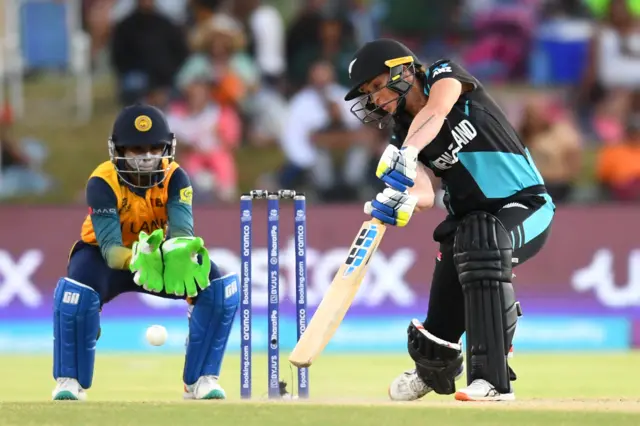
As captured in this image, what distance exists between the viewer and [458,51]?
1320 cm

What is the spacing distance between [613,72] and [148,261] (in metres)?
8.11

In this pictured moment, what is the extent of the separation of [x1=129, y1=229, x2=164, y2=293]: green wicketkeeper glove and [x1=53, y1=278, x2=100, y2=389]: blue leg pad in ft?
1.00

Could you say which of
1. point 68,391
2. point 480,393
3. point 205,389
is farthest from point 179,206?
point 480,393

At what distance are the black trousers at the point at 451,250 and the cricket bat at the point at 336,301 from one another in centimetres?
52

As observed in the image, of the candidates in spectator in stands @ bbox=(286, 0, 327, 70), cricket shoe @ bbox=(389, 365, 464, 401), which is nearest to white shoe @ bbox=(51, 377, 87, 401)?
cricket shoe @ bbox=(389, 365, 464, 401)

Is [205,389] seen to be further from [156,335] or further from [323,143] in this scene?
[323,143]

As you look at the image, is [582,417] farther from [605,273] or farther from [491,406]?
[605,273]

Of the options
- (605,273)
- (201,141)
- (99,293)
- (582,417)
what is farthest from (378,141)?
(582,417)

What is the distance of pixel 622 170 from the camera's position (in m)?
12.0

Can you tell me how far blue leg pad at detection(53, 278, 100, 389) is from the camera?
6.08 meters

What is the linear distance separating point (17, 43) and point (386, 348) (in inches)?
190

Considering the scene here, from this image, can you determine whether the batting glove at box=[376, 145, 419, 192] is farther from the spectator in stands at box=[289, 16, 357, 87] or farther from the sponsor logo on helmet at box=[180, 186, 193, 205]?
the spectator in stands at box=[289, 16, 357, 87]

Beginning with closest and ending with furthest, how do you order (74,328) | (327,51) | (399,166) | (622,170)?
(399,166) → (74,328) → (622,170) → (327,51)

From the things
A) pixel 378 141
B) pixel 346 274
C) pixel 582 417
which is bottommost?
pixel 582 417
